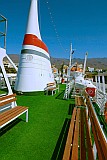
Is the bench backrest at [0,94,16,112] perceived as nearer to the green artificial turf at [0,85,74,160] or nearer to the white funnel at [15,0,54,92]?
the green artificial turf at [0,85,74,160]

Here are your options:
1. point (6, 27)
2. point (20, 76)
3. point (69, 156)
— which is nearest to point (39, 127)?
point (69, 156)

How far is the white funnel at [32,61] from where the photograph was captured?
11.8 m

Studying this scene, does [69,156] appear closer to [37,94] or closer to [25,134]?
[25,134]

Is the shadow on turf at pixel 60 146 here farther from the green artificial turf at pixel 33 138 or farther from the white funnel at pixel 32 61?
the white funnel at pixel 32 61

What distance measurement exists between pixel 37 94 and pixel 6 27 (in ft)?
20.2

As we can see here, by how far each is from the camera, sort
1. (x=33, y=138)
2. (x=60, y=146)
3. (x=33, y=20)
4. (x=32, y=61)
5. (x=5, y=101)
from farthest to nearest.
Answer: (x=33, y=20) < (x=32, y=61) < (x=5, y=101) < (x=33, y=138) < (x=60, y=146)

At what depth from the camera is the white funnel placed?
11.8 m

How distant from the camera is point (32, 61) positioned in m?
11.9

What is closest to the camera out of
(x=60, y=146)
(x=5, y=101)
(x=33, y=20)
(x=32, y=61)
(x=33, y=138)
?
(x=60, y=146)

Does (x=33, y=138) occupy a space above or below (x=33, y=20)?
below

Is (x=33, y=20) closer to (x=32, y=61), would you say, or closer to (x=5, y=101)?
(x=32, y=61)

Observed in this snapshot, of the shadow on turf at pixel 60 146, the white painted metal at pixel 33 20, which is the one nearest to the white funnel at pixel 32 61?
the white painted metal at pixel 33 20

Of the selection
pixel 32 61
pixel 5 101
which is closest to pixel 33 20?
pixel 32 61

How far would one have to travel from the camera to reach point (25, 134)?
469 centimetres
